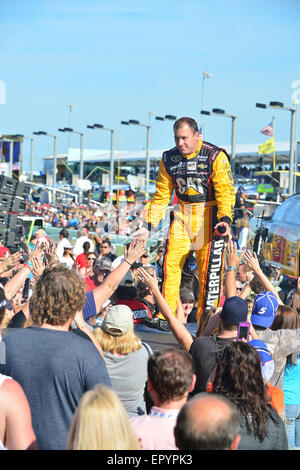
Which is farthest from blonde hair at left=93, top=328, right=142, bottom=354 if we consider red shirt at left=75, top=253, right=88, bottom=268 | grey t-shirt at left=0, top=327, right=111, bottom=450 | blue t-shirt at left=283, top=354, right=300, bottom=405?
red shirt at left=75, top=253, right=88, bottom=268

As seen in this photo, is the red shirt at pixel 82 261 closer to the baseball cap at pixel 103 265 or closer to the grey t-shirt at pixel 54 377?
the baseball cap at pixel 103 265

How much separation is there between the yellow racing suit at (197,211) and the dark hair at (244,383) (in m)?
3.58

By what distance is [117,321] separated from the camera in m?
3.67

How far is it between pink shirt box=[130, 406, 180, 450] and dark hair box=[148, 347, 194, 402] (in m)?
0.07

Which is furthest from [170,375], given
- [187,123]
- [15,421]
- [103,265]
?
[103,265]

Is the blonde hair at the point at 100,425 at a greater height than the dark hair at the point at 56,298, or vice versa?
the dark hair at the point at 56,298

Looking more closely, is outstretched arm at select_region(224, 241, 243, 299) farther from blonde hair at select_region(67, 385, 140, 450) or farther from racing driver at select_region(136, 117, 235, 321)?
blonde hair at select_region(67, 385, 140, 450)

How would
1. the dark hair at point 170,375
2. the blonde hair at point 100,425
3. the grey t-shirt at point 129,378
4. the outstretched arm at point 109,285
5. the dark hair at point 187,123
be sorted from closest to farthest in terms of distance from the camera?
the blonde hair at point 100,425
the dark hair at point 170,375
the grey t-shirt at point 129,378
the outstretched arm at point 109,285
the dark hair at point 187,123

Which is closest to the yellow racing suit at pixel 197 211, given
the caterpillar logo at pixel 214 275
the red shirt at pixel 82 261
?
the caterpillar logo at pixel 214 275

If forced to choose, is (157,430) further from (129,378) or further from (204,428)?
(129,378)

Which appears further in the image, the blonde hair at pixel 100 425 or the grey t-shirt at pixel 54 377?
the grey t-shirt at pixel 54 377

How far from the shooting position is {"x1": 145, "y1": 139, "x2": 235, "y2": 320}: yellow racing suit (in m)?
6.64

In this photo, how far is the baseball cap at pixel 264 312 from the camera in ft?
14.4

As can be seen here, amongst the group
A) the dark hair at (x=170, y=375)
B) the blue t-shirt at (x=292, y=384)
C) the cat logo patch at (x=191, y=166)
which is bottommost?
the blue t-shirt at (x=292, y=384)
